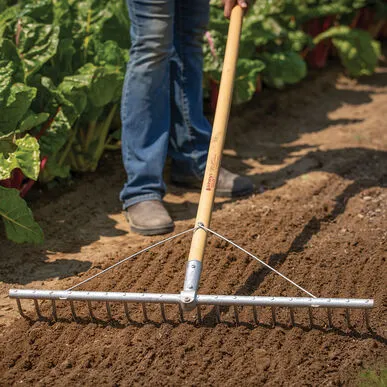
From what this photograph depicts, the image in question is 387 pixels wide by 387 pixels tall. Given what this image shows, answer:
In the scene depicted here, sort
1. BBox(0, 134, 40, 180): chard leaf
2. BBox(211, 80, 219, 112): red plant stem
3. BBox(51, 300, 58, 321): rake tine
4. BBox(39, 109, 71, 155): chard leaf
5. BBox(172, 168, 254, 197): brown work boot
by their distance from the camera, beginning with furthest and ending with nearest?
BBox(211, 80, 219, 112): red plant stem
BBox(172, 168, 254, 197): brown work boot
BBox(39, 109, 71, 155): chard leaf
BBox(0, 134, 40, 180): chard leaf
BBox(51, 300, 58, 321): rake tine

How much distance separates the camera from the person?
379 centimetres

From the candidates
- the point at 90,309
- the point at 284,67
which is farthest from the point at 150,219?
the point at 284,67

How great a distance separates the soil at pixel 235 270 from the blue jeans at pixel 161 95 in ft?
0.87

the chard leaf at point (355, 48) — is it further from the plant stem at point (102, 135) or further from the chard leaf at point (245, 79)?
the plant stem at point (102, 135)

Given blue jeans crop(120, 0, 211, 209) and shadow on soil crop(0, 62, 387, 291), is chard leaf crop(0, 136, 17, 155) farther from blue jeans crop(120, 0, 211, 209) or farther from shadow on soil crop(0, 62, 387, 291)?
blue jeans crop(120, 0, 211, 209)

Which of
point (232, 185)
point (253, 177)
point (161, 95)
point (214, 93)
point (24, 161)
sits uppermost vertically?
point (161, 95)

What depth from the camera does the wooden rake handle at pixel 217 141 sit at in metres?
3.17

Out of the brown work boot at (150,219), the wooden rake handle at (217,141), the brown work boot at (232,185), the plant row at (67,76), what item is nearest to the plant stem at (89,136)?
the plant row at (67,76)

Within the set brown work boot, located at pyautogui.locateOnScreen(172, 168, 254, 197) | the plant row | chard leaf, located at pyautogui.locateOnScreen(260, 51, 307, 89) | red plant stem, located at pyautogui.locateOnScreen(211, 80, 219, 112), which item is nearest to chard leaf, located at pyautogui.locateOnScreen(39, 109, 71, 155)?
the plant row

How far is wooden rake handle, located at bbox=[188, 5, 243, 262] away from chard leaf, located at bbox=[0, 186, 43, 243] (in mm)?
774

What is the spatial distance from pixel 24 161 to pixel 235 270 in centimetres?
101

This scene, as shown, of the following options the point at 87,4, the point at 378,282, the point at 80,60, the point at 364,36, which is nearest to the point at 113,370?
the point at 378,282

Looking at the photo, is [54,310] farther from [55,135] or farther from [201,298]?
[55,135]

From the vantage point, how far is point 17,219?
3.56 metres
